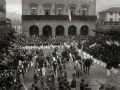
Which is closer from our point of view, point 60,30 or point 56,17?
point 56,17

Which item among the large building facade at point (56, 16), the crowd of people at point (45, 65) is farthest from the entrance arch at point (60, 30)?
the crowd of people at point (45, 65)

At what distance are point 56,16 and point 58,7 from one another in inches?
115

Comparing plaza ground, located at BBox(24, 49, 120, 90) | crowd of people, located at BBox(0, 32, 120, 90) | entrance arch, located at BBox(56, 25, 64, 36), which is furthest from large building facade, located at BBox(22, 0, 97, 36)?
plaza ground, located at BBox(24, 49, 120, 90)

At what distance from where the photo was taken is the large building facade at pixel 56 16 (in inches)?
1770

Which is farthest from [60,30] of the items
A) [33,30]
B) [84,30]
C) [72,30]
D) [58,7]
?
[33,30]

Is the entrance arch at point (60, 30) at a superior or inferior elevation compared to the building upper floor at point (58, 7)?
inferior

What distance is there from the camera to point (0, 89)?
10562 millimetres

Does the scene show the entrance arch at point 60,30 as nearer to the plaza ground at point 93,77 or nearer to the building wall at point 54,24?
the building wall at point 54,24

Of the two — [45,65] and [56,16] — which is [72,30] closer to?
[56,16]

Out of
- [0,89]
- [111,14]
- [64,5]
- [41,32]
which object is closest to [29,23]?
[41,32]

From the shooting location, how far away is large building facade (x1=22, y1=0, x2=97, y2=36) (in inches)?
1770

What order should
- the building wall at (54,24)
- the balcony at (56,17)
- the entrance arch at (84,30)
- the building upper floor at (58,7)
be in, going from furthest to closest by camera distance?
the entrance arch at (84,30) < the building upper floor at (58,7) < the building wall at (54,24) < the balcony at (56,17)

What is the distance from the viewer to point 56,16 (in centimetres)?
4544

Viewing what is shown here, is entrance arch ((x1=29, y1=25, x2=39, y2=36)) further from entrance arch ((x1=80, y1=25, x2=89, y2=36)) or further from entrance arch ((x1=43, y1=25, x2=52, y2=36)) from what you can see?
entrance arch ((x1=80, y1=25, x2=89, y2=36))
